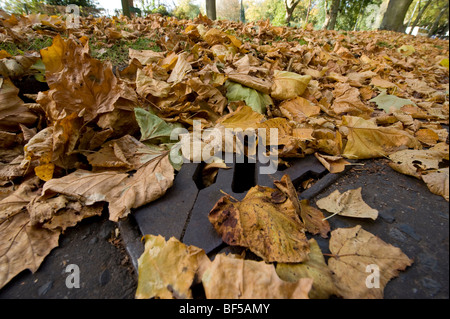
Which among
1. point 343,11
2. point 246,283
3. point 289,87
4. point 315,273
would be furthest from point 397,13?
point 343,11

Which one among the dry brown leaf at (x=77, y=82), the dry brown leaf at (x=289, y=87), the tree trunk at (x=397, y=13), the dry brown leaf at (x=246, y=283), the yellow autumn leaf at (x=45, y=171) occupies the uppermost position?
the tree trunk at (x=397, y=13)

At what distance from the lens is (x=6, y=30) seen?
196 cm

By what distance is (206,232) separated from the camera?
2.87ft

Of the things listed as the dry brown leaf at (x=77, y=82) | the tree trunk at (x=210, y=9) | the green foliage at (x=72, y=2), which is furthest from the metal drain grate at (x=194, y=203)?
the green foliage at (x=72, y=2)

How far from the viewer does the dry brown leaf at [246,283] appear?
590 mm

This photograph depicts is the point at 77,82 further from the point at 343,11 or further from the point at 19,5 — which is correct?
A: the point at 343,11

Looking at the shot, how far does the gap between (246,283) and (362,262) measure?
376mm

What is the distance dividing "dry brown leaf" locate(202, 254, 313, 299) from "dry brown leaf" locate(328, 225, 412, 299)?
6.9 inches

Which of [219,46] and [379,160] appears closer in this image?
[379,160]

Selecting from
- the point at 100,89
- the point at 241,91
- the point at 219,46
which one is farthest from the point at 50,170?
the point at 219,46

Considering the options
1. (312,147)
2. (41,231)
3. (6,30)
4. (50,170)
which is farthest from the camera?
(6,30)

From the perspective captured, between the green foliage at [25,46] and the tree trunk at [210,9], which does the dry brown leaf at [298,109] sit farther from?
the tree trunk at [210,9]
